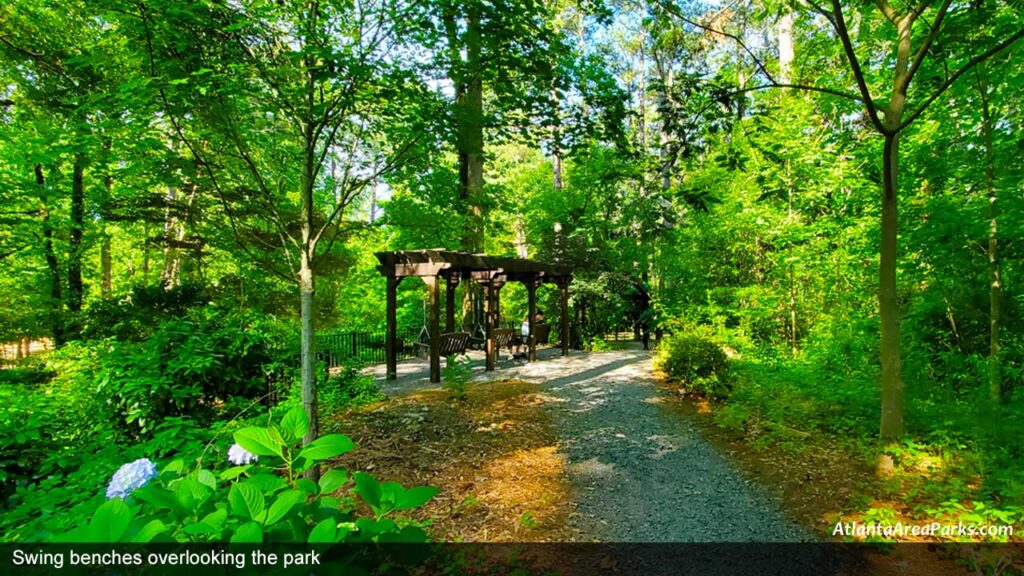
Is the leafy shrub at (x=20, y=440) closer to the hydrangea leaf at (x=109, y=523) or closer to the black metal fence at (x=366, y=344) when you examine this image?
the hydrangea leaf at (x=109, y=523)

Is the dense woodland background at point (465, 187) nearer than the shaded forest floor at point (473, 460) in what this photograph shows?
Yes

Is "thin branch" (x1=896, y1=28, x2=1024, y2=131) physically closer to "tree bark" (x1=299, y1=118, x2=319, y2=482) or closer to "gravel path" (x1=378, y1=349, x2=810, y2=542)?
"gravel path" (x1=378, y1=349, x2=810, y2=542)

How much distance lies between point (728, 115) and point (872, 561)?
3695 mm

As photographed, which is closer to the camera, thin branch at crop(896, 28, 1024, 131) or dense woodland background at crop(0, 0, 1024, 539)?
dense woodland background at crop(0, 0, 1024, 539)

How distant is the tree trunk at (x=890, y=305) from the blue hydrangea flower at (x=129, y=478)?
16.1ft

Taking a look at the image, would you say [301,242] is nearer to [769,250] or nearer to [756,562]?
[756,562]

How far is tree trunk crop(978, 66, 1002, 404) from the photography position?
4.43m

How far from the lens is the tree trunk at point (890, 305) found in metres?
3.75

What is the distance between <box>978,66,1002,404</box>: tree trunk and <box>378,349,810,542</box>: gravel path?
2873 millimetres

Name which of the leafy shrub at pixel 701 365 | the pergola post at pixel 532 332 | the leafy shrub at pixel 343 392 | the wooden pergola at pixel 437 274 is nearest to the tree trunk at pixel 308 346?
the leafy shrub at pixel 343 392

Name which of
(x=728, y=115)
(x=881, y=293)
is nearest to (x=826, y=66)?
(x=728, y=115)

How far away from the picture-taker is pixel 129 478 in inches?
49.8

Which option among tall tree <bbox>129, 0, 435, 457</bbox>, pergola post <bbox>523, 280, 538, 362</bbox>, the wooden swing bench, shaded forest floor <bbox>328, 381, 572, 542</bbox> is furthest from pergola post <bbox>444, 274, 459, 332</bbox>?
tall tree <bbox>129, 0, 435, 457</bbox>

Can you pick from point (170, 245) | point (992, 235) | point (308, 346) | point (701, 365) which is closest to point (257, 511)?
point (308, 346)
